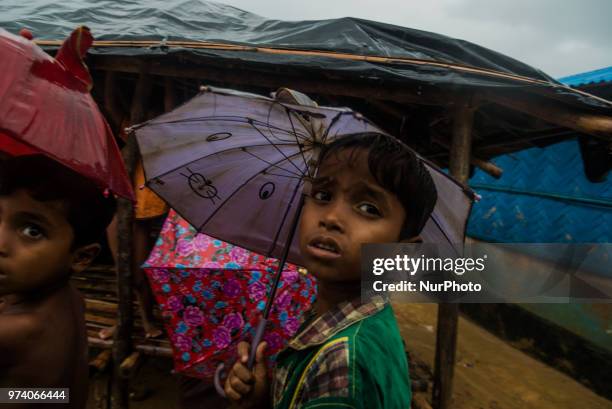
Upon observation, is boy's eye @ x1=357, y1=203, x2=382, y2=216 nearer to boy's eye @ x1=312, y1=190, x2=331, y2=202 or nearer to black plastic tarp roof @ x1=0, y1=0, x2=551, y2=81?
boy's eye @ x1=312, y1=190, x2=331, y2=202

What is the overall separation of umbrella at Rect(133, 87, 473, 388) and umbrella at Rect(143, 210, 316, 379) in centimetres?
61

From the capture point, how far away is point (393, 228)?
1.21 meters

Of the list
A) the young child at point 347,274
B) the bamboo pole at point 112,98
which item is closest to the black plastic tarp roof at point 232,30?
the bamboo pole at point 112,98

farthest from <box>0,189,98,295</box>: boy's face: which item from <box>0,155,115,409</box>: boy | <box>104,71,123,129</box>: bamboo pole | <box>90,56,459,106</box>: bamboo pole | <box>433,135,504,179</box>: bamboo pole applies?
<box>433,135,504,179</box>: bamboo pole

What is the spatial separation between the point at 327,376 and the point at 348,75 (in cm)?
204

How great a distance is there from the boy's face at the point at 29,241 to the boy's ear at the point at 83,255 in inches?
3.3

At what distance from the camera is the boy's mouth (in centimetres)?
115

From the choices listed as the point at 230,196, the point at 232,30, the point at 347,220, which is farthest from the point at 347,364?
the point at 232,30

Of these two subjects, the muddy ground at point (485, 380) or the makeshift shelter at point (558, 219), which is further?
the makeshift shelter at point (558, 219)

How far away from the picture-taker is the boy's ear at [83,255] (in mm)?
1352

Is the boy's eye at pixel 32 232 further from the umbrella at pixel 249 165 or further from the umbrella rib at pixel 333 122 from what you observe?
the umbrella rib at pixel 333 122

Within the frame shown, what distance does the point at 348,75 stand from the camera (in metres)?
2.46

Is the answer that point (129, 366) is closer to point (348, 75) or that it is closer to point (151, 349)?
point (151, 349)

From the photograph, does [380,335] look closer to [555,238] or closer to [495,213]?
[555,238]
